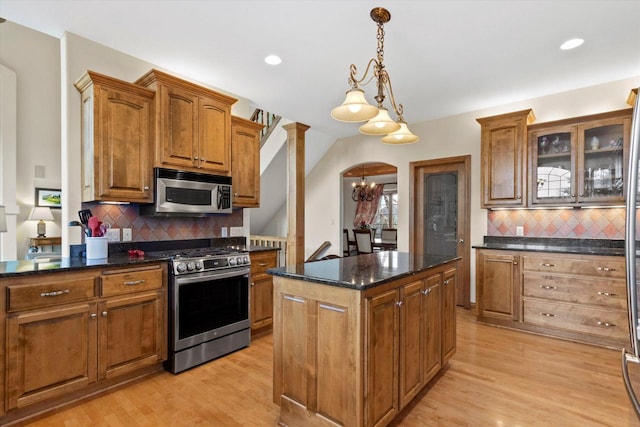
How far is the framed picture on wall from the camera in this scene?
5.62 metres

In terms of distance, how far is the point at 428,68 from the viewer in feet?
11.2

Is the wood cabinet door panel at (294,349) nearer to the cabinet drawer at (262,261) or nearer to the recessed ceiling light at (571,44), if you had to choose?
the cabinet drawer at (262,261)

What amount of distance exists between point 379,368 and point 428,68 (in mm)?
2939

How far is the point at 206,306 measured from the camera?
9.69 feet

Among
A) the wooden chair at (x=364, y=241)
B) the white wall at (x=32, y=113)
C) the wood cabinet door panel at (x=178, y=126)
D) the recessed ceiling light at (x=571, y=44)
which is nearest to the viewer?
the recessed ceiling light at (x=571, y=44)

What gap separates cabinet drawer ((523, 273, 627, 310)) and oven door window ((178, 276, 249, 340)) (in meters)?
3.15

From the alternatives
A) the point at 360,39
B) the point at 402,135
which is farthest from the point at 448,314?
the point at 360,39

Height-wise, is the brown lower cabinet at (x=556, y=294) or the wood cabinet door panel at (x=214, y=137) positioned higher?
the wood cabinet door panel at (x=214, y=137)

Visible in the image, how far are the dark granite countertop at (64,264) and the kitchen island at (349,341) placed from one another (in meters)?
1.26

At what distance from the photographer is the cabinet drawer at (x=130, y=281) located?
2.42m

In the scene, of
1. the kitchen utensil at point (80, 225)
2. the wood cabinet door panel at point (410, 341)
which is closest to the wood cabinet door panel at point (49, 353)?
the kitchen utensil at point (80, 225)

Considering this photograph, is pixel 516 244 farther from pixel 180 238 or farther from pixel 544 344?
pixel 180 238

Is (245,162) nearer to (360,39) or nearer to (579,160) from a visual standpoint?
(360,39)

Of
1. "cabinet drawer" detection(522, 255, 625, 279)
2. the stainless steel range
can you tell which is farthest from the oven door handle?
"cabinet drawer" detection(522, 255, 625, 279)
